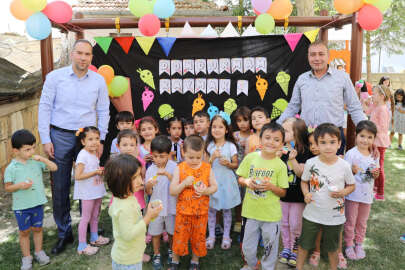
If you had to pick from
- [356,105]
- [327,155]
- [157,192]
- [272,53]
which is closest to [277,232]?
[327,155]

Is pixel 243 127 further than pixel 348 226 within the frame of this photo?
Yes

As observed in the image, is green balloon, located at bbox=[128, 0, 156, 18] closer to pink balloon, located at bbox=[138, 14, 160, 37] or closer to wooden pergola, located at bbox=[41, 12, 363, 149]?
pink balloon, located at bbox=[138, 14, 160, 37]

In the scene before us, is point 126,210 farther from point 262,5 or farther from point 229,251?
point 262,5

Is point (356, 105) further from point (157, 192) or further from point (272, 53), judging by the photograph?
point (157, 192)

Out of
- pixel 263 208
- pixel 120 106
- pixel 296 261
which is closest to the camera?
pixel 263 208

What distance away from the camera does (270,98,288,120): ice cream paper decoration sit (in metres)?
4.80

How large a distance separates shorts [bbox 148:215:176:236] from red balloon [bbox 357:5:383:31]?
10.6 feet

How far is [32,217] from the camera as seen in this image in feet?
10.3

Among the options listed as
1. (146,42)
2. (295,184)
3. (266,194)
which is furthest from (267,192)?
(146,42)

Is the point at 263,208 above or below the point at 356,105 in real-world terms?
below

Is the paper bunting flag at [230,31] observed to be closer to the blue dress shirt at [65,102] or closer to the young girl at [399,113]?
the blue dress shirt at [65,102]

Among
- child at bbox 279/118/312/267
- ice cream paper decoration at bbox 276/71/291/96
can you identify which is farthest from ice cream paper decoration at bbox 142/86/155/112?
child at bbox 279/118/312/267

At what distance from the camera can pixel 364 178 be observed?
318 cm

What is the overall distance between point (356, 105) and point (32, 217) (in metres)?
3.72
